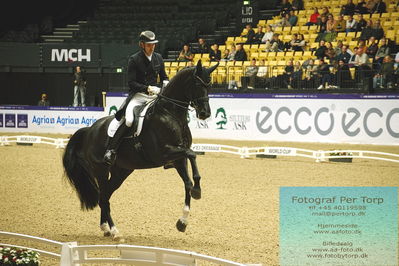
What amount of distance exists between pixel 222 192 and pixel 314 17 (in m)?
12.8

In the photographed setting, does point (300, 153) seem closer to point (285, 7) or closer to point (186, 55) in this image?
point (186, 55)

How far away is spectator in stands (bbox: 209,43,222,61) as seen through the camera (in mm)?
23812

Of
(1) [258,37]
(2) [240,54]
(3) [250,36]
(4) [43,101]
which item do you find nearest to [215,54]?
(2) [240,54]

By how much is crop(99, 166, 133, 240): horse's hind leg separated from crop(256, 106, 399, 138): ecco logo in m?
11.1

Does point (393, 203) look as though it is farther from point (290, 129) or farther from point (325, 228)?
point (290, 129)

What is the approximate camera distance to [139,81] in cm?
895

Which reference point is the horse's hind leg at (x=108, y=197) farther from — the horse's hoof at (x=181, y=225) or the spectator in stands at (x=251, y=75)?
the spectator in stands at (x=251, y=75)

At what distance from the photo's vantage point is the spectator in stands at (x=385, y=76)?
18.8 meters

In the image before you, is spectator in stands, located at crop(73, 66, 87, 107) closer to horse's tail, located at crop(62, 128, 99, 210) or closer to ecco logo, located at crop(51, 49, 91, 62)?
ecco logo, located at crop(51, 49, 91, 62)

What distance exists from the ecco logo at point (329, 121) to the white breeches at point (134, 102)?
11030mm

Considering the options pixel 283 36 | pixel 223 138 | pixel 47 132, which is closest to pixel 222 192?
pixel 223 138

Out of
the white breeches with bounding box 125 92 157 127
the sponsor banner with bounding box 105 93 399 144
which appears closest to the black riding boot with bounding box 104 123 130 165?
the white breeches with bounding box 125 92 157 127

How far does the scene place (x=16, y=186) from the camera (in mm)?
13227

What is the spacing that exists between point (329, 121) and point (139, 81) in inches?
449
